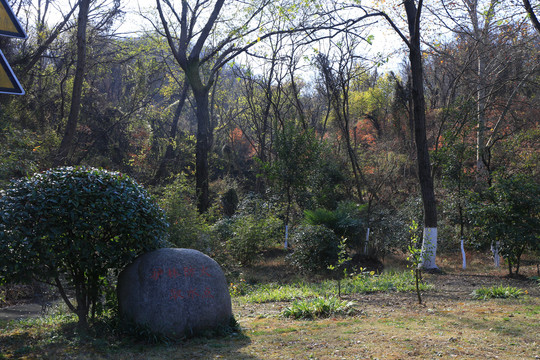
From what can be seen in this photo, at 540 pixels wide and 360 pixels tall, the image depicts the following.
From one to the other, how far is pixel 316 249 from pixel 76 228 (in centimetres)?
881

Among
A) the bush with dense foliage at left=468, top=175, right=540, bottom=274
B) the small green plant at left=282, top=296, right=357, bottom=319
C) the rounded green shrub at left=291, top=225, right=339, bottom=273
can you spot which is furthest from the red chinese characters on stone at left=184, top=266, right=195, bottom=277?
the bush with dense foliage at left=468, top=175, right=540, bottom=274

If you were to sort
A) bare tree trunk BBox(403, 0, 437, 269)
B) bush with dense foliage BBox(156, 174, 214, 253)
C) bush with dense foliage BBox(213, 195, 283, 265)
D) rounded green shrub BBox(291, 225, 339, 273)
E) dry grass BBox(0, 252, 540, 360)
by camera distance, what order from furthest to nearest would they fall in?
1. bush with dense foliage BBox(213, 195, 283, 265)
2. rounded green shrub BBox(291, 225, 339, 273)
3. bare tree trunk BBox(403, 0, 437, 269)
4. bush with dense foliage BBox(156, 174, 214, 253)
5. dry grass BBox(0, 252, 540, 360)

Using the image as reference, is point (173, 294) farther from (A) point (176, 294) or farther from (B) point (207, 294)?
(B) point (207, 294)

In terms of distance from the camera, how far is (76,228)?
514 cm

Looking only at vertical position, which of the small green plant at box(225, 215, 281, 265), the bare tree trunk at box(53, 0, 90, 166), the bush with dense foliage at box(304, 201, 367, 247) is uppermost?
the bare tree trunk at box(53, 0, 90, 166)

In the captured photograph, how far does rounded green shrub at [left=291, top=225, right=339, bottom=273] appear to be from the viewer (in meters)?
12.8

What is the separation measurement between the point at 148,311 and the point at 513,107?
2265cm

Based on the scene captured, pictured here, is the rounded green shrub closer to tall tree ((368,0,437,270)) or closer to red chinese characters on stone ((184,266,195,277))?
tall tree ((368,0,437,270))

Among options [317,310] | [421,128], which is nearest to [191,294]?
[317,310]

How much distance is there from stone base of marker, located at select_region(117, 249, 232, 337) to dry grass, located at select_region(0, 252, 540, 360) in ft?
0.85

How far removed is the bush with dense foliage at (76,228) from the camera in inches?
191

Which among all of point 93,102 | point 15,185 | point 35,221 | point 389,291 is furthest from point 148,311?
point 93,102

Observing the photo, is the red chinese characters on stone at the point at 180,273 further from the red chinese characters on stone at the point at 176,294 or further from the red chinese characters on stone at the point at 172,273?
the red chinese characters on stone at the point at 176,294

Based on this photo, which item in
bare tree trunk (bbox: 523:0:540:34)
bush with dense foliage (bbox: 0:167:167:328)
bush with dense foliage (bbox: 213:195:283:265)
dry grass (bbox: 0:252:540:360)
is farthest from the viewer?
bush with dense foliage (bbox: 213:195:283:265)
